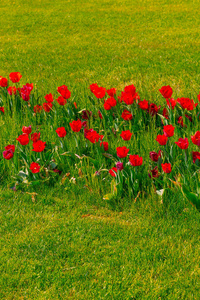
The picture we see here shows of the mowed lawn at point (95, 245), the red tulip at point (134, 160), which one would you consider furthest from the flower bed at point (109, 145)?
the mowed lawn at point (95, 245)

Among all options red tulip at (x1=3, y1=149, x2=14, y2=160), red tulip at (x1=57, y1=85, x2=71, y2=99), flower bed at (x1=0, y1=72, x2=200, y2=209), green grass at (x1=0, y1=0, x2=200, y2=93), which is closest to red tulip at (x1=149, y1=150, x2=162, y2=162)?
flower bed at (x1=0, y1=72, x2=200, y2=209)

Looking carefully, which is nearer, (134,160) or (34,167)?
(134,160)

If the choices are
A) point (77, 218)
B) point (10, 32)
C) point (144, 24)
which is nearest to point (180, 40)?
point (144, 24)

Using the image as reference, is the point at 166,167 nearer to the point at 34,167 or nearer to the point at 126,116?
the point at 126,116

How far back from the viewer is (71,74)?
6668 mm

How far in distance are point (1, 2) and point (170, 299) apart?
14.5 metres

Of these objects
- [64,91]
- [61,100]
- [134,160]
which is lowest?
[134,160]

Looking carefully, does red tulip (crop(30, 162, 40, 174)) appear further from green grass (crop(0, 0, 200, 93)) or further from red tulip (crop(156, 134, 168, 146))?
green grass (crop(0, 0, 200, 93))

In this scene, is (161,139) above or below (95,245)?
above

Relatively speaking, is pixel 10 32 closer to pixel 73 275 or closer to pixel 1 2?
pixel 1 2

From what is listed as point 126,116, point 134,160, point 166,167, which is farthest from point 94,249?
point 126,116

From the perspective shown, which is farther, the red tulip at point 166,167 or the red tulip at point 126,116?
the red tulip at point 126,116

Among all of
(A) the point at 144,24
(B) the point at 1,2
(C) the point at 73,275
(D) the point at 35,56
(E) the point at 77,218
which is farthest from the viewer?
(B) the point at 1,2

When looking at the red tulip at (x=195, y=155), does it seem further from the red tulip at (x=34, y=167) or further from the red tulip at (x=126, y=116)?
the red tulip at (x=34, y=167)
